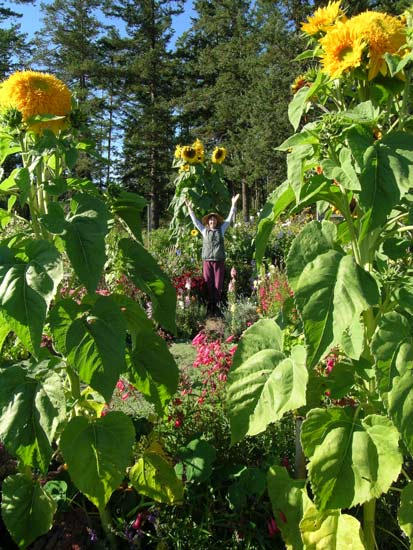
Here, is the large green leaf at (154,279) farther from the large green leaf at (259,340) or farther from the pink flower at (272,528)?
the pink flower at (272,528)

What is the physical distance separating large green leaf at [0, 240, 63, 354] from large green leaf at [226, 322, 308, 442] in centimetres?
61

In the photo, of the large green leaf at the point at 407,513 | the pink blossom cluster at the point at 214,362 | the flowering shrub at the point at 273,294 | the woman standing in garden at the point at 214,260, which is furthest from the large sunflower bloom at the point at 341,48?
the woman standing in garden at the point at 214,260

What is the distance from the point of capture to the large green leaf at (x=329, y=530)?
5.03ft

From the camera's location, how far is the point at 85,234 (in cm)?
152

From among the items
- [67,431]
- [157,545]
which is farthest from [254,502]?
[67,431]

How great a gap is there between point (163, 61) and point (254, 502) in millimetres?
28442

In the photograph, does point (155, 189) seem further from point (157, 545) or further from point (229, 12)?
point (157, 545)

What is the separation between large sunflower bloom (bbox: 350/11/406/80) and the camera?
4.65ft

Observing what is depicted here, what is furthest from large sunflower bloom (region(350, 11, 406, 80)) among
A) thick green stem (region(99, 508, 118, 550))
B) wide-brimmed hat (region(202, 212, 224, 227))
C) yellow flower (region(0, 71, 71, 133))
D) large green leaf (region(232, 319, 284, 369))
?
wide-brimmed hat (region(202, 212, 224, 227))

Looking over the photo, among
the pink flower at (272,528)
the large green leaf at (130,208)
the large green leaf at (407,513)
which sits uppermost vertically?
the large green leaf at (130,208)

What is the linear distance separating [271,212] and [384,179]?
44cm

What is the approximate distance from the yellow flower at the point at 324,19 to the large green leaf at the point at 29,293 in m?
1.05

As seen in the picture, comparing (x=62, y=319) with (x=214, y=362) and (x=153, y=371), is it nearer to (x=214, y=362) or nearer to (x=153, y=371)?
(x=153, y=371)

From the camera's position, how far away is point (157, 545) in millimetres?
1938
